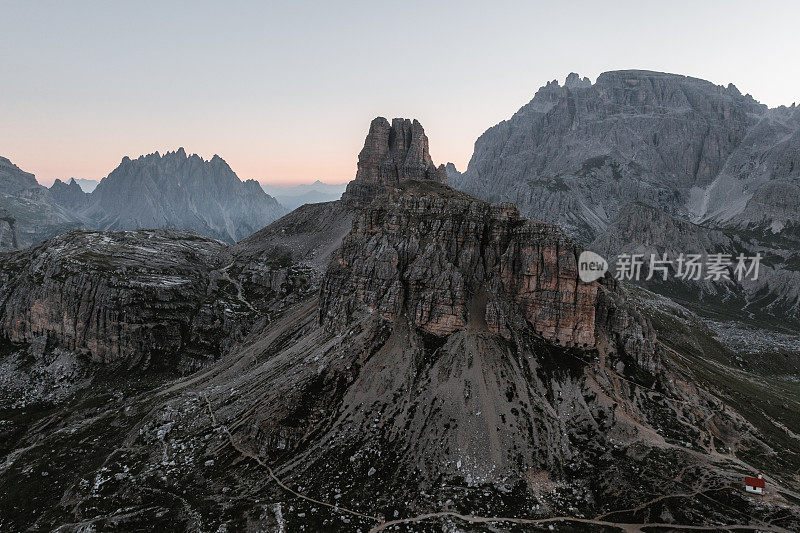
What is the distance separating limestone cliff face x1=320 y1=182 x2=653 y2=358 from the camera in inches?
4316

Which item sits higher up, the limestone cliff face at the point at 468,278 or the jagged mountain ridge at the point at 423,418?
the limestone cliff face at the point at 468,278

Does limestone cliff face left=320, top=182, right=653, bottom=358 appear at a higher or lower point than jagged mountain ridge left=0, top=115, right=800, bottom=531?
higher

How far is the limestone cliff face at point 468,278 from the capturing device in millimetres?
109625

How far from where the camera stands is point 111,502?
81.2 m

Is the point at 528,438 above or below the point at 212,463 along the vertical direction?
above

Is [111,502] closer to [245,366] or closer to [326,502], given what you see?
[326,502]

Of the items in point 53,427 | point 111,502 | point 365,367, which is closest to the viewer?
point 111,502

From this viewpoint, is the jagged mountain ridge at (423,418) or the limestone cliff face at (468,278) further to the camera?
the limestone cliff face at (468,278)

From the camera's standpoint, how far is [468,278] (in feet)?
388

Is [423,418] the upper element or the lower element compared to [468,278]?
lower

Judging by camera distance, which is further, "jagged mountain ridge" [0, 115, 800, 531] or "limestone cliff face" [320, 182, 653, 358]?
"limestone cliff face" [320, 182, 653, 358]

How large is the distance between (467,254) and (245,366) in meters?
79.6

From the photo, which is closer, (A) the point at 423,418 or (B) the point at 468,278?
(A) the point at 423,418

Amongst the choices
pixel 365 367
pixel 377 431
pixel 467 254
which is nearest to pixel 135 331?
pixel 365 367
